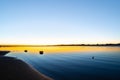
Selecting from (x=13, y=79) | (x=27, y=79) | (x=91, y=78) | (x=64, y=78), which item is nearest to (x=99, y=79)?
(x=91, y=78)

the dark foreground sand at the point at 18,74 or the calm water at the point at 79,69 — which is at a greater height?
the dark foreground sand at the point at 18,74

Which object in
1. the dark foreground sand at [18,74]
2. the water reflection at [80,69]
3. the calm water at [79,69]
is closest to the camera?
the dark foreground sand at [18,74]

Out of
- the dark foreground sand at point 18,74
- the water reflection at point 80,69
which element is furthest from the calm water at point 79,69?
the dark foreground sand at point 18,74

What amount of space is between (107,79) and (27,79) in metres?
13.3

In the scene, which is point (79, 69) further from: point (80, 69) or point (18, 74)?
point (18, 74)

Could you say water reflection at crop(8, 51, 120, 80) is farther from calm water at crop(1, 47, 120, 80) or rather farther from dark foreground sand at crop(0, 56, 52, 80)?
dark foreground sand at crop(0, 56, 52, 80)

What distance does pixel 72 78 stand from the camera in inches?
1115

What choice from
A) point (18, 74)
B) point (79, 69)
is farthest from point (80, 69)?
point (18, 74)

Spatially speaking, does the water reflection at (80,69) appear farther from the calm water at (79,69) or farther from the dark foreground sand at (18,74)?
the dark foreground sand at (18,74)

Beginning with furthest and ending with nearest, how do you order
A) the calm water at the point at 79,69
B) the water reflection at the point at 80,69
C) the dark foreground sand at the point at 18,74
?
the calm water at the point at 79,69 < the water reflection at the point at 80,69 < the dark foreground sand at the point at 18,74

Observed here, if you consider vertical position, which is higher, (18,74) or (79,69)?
(18,74)

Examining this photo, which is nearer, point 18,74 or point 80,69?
point 18,74

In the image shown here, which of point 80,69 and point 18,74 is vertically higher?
point 18,74

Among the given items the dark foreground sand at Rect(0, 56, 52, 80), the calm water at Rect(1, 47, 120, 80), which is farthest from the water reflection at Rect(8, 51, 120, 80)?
the dark foreground sand at Rect(0, 56, 52, 80)
